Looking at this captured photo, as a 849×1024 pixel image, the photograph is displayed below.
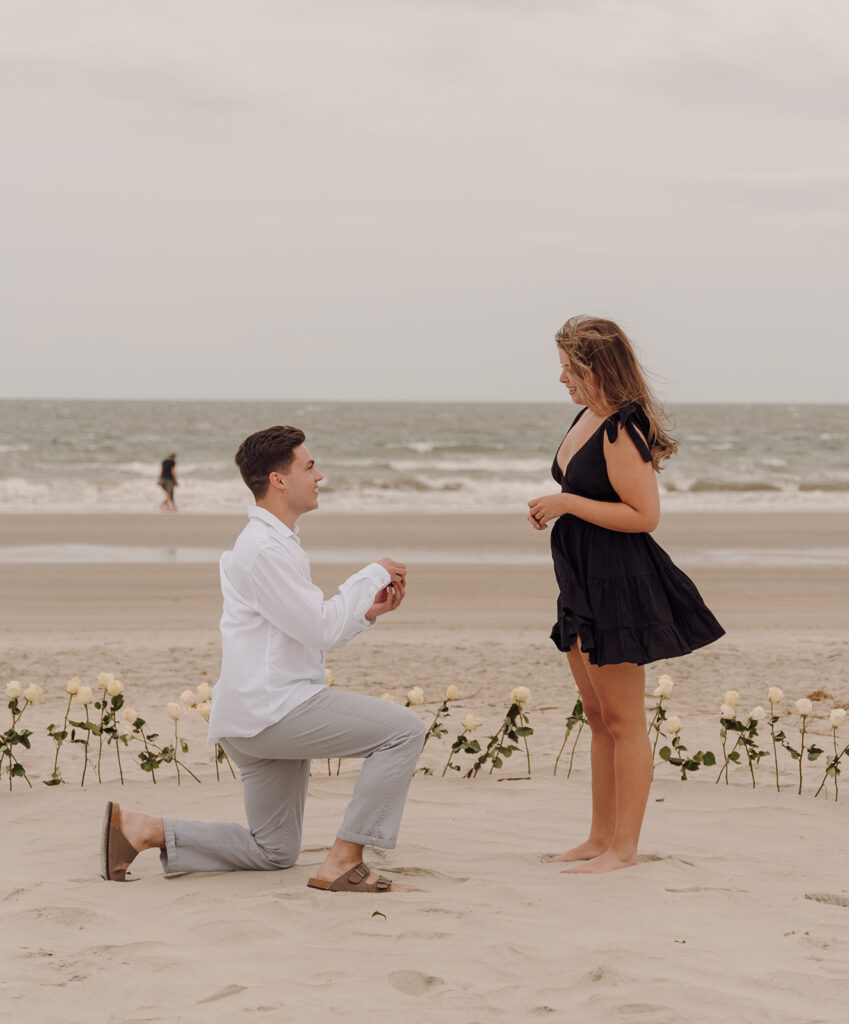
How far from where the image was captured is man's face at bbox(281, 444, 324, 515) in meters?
3.79

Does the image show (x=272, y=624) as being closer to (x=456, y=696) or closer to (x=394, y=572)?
(x=394, y=572)

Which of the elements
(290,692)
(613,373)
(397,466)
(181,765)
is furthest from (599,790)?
(397,466)

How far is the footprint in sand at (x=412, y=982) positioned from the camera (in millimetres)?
2959

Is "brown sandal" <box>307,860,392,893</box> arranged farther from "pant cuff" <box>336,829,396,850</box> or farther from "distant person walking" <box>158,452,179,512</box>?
"distant person walking" <box>158,452,179,512</box>

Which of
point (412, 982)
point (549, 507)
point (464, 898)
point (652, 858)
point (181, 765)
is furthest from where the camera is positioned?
point (181, 765)

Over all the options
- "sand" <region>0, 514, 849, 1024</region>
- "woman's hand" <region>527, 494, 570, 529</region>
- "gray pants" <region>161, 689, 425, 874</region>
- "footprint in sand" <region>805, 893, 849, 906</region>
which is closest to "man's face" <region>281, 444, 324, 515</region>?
"gray pants" <region>161, 689, 425, 874</region>

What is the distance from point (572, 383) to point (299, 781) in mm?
1685

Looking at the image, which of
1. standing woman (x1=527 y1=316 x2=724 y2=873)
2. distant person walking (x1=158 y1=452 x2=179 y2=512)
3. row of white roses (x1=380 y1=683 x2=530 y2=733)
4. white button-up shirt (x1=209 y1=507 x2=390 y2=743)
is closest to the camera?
white button-up shirt (x1=209 y1=507 x2=390 y2=743)

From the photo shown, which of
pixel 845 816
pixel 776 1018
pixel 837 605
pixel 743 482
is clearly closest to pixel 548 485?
pixel 743 482

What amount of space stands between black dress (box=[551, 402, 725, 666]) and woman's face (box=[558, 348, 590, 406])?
0.44 feet

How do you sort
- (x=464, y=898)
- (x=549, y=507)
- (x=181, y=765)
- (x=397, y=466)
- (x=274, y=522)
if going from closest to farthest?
(x=464, y=898), (x=274, y=522), (x=549, y=507), (x=181, y=765), (x=397, y=466)

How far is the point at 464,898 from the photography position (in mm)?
3645

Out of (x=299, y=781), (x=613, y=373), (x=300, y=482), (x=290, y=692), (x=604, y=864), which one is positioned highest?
(x=613, y=373)

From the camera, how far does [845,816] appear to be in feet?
15.7
